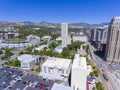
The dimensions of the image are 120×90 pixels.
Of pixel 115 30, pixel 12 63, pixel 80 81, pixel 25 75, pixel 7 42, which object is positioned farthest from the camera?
pixel 7 42

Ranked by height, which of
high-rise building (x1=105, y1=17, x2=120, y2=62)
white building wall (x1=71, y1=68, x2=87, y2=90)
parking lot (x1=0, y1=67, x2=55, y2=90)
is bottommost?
parking lot (x1=0, y1=67, x2=55, y2=90)

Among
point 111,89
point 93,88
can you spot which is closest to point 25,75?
point 93,88

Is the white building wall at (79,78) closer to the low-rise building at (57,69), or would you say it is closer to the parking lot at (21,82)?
the parking lot at (21,82)

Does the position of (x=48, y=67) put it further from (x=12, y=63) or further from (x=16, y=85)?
(x=12, y=63)

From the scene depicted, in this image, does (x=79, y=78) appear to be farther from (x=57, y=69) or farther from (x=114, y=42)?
(x=114, y=42)

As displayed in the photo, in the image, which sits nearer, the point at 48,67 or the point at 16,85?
the point at 16,85

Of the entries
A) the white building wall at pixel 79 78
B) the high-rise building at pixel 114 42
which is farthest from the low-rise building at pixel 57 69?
the high-rise building at pixel 114 42

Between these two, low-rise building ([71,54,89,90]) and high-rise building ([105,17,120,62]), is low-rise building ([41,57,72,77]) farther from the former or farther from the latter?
high-rise building ([105,17,120,62])

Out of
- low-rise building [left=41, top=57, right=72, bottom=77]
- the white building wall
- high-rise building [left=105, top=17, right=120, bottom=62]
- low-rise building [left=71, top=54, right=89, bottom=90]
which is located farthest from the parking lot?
high-rise building [left=105, top=17, right=120, bottom=62]

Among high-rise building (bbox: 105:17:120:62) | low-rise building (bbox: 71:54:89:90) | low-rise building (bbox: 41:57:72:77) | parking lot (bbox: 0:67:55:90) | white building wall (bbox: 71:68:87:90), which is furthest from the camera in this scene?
high-rise building (bbox: 105:17:120:62)
